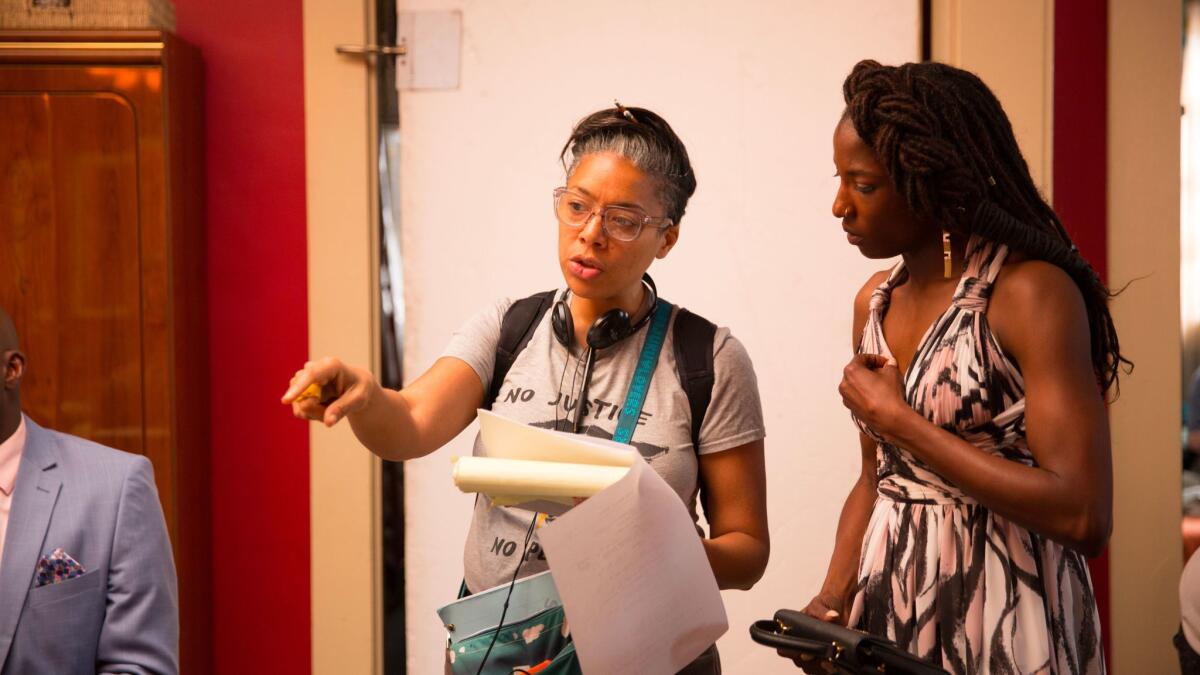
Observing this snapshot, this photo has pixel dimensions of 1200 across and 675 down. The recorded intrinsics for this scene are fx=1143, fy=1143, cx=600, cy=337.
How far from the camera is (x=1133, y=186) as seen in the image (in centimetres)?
308

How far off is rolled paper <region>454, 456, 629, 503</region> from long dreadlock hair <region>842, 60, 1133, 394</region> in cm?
61

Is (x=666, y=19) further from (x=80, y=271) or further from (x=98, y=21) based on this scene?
(x=80, y=271)

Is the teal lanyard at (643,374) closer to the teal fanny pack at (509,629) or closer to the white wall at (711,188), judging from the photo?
the teal fanny pack at (509,629)

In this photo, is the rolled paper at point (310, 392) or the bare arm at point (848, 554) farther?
the bare arm at point (848, 554)

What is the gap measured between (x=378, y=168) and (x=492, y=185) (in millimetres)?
329

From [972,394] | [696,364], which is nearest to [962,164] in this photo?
[972,394]

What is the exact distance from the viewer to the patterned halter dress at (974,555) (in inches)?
61.4

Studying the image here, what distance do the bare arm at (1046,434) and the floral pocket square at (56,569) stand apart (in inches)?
52.4

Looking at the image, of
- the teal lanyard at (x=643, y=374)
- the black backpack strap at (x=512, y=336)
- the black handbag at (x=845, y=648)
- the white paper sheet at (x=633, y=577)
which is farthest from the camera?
the black backpack strap at (x=512, y=336)

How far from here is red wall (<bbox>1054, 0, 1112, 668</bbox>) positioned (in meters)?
3.10

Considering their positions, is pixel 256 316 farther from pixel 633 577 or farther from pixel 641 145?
pixel 633 577

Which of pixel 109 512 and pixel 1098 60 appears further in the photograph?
pixel 1098 60

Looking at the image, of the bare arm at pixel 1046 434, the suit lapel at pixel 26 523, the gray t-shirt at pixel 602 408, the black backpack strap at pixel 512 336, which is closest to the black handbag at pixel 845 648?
the bare arm at pixel 1046 434

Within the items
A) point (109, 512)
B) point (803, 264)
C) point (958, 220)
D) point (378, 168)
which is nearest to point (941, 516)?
point (958, 220)
